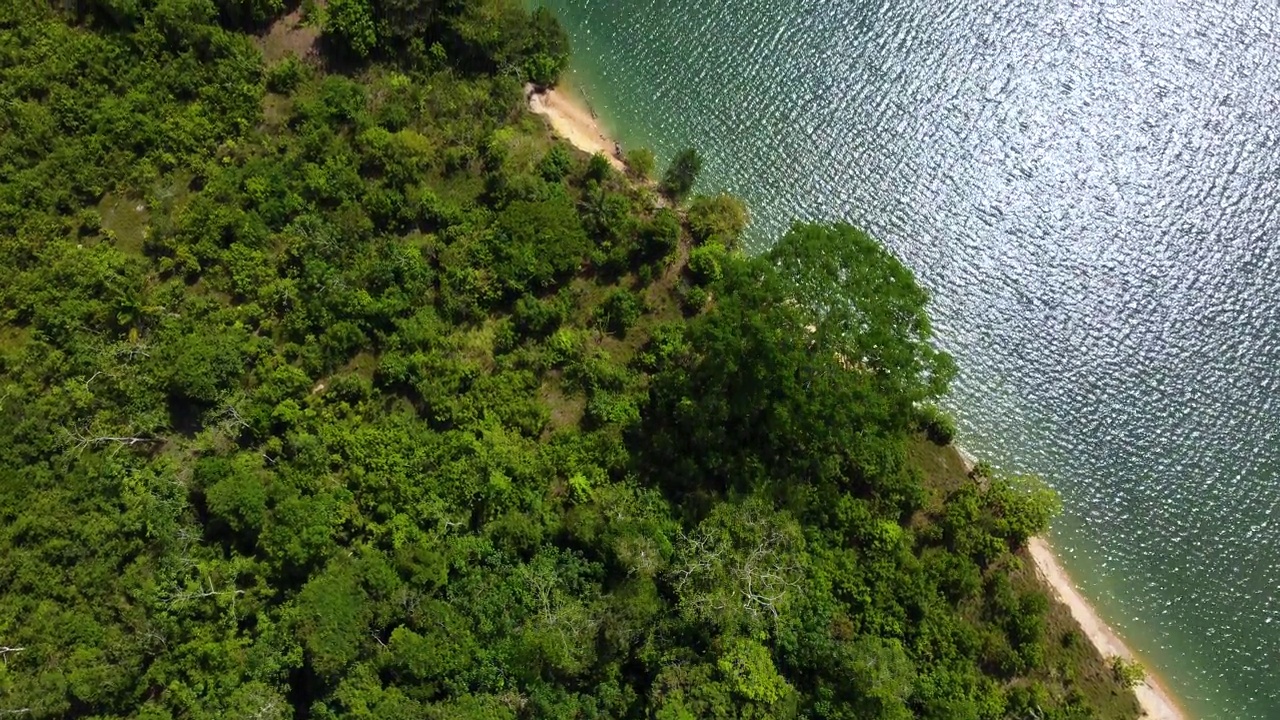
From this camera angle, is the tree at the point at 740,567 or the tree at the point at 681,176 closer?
the tree at the point at 740,567

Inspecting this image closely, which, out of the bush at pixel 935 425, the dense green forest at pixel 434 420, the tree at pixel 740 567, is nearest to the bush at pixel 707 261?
the dense green forest at pixel 434 420

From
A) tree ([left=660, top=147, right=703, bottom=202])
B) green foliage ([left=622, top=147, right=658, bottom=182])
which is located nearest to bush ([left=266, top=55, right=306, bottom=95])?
green foliage ([left=622, top=147, right=658, bottom=182])

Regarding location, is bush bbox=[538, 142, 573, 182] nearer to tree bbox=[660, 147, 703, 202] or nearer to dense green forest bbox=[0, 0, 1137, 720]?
dense green forest bbox=[0, 0, 1137, 720]

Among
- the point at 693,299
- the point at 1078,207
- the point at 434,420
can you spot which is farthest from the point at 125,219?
the point at 1078,207

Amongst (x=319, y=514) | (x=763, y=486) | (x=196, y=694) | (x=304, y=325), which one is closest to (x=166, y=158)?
(x=304, y=325)

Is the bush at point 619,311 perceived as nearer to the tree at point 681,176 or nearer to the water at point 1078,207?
the tree at point 681,176
